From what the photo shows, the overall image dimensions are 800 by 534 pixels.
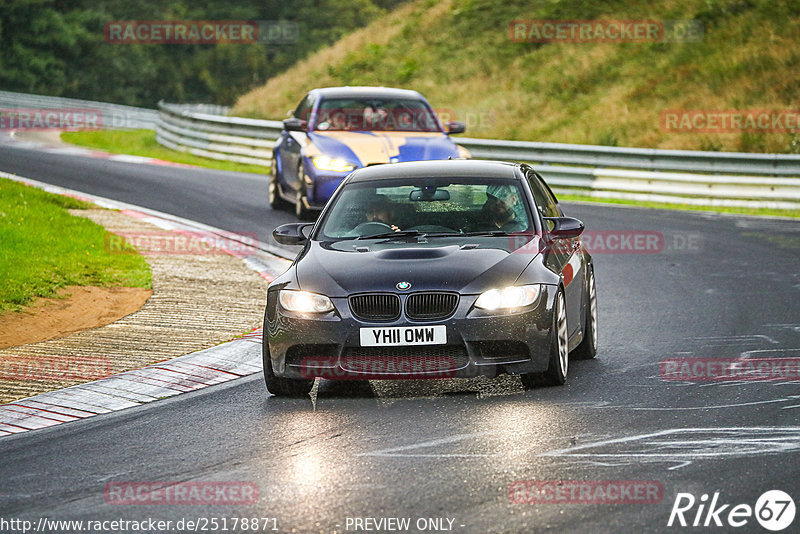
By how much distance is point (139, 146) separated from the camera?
35812 millimetres

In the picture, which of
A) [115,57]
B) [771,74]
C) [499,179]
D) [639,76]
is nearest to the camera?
[499,179]

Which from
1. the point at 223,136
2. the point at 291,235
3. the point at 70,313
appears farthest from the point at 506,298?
the point at 223,136

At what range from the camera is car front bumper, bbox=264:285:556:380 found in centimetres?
822

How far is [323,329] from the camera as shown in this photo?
8328 millimetres

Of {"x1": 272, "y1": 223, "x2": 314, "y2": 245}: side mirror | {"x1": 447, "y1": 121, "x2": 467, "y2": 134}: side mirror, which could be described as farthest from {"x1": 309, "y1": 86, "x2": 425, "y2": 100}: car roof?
{"x1": 272, "y1": 223, "x2": 314, "y2": 245}: side mirror

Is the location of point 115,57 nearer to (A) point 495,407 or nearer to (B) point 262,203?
(B) point 262,203

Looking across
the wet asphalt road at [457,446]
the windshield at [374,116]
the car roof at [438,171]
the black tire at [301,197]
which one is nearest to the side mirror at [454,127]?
the windshield at [374,116]

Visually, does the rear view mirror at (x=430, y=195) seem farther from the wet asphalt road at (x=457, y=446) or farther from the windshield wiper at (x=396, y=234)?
the wet asphalt road at (x=457, y=446)

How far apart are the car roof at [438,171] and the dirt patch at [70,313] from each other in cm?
292

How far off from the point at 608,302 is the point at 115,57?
6532cm

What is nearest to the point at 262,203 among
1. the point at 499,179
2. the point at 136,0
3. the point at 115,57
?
the point at 499,179

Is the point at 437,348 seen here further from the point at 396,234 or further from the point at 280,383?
the point at 396,234

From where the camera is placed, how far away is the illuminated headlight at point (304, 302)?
8.41 meters

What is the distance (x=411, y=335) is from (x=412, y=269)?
504mm
